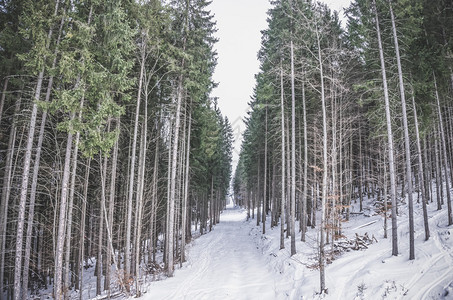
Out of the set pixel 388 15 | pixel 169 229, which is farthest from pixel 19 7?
pixel 388 15

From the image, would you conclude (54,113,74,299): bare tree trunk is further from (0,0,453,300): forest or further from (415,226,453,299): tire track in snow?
(415,226,453,299): tire track in snow

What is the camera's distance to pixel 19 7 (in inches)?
359

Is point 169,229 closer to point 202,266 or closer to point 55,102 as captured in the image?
point 202,266

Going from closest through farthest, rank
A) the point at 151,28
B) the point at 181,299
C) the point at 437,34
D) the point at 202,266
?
the point at 181,299 < the point at 151,28 < the point at 437,34 < the point at 202,266

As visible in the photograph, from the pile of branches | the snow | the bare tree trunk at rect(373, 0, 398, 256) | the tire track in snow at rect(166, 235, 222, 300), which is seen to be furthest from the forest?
the tire track in snow at rect(166, 235, 222, 300)

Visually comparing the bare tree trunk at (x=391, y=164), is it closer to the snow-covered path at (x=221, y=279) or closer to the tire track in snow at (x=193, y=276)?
the snow-covered path at (x=221, y=279)

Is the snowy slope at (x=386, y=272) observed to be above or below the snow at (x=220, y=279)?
above

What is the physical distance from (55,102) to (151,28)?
19.0ft

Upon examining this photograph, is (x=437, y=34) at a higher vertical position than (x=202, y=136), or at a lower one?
higher

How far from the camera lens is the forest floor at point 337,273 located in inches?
270

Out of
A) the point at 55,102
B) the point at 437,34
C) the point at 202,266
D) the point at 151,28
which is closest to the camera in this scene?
the point at 55,102

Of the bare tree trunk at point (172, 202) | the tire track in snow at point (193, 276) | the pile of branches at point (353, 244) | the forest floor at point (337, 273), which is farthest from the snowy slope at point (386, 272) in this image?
the bare tree trunk at point (172, 202)

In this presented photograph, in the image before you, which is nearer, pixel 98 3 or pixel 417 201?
pixel 98 3

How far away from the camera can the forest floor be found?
6848 millimetres
